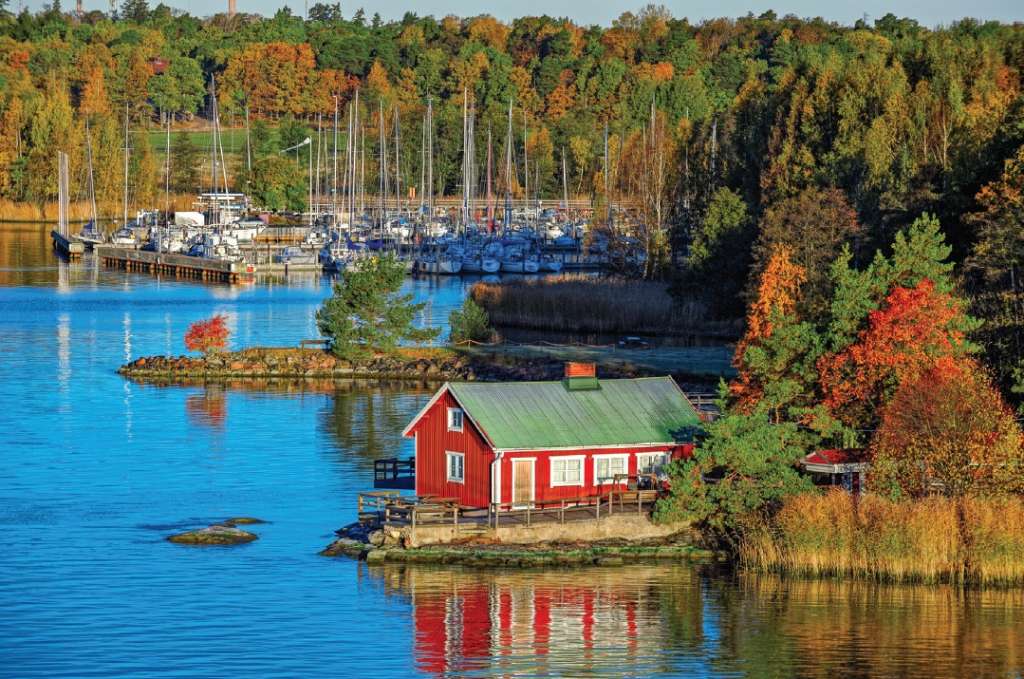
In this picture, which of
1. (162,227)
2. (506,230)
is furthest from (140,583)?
(162,227)

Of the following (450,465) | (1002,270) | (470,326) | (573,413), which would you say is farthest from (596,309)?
(450,465)

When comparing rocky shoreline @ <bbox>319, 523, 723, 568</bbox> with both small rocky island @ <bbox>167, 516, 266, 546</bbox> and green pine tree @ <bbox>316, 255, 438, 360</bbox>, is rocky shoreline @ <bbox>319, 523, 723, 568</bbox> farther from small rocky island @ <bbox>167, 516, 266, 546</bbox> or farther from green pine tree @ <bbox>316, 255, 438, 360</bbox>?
green pine tree @ <bbox>316, 255, 438, 360</bbox>

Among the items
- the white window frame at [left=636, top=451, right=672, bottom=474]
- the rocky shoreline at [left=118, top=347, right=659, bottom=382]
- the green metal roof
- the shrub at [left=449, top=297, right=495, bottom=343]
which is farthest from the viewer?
the shrub at [left=449, top=297, right=495, bottom=343]

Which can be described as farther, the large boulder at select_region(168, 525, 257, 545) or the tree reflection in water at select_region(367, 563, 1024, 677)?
the large boulder at select_region(168, 525, 257, 545)

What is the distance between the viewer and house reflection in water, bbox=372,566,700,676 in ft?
144

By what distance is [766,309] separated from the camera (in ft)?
226

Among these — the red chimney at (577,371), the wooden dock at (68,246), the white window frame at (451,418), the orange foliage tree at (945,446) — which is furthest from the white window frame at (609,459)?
the wooden dock at (68,246)

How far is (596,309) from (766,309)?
4017 centimetres

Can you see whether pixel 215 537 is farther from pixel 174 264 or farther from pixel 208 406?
pixel 174 264

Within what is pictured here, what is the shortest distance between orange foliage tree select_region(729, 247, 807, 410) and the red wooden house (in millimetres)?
2387

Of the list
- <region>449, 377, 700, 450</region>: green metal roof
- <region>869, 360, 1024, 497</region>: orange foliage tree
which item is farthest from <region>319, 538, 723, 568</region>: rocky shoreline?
<region>869, 360, 1024, 497</region>: orange foliage tree

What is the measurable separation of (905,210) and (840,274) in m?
24.3

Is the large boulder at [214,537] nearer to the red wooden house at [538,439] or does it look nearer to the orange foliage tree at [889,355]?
the red wooden house at [538,439]

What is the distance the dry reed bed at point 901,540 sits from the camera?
50625 mm
